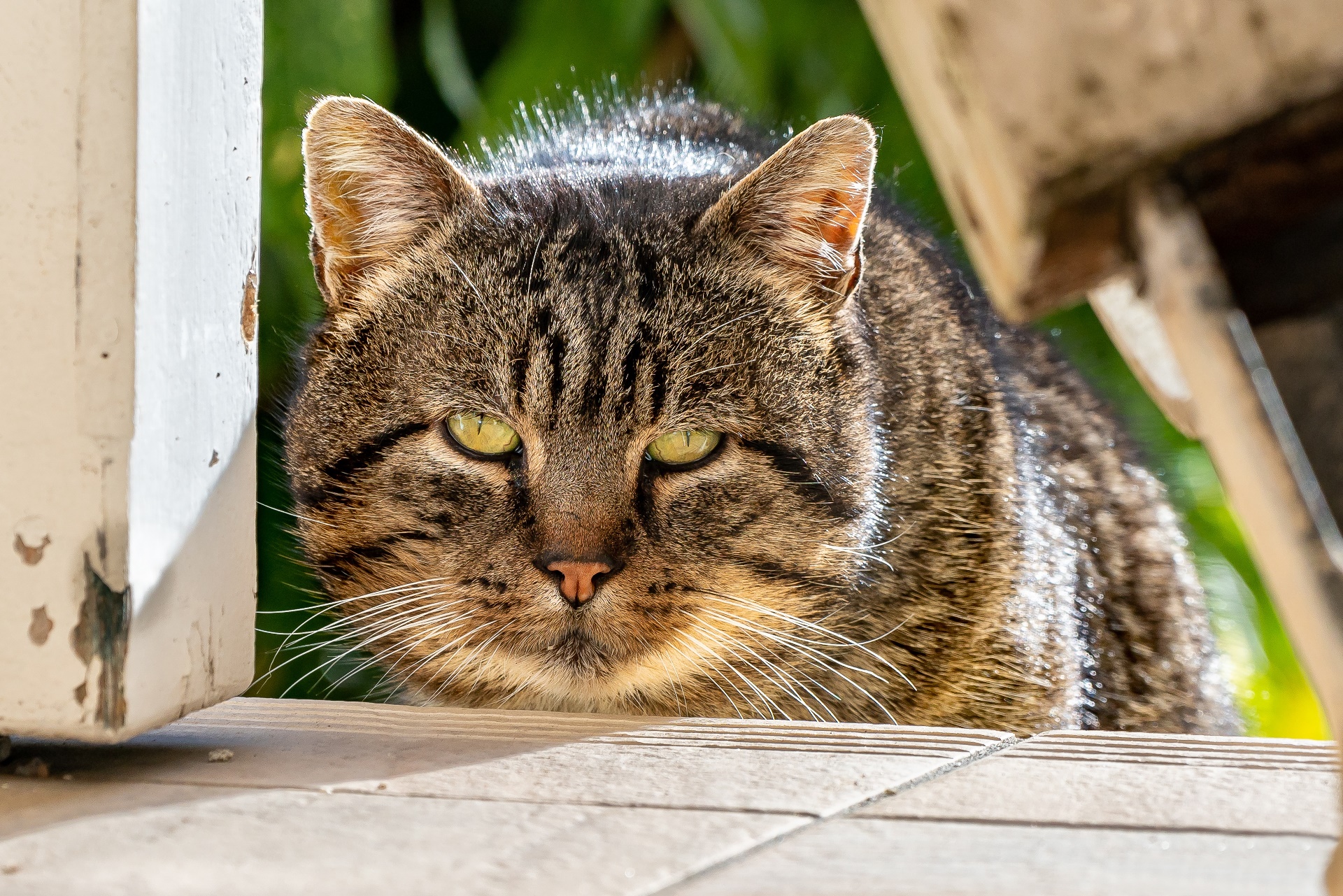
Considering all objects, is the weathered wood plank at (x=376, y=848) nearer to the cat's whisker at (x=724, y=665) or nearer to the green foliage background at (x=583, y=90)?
the cat's whisker at (x=724, y=665)

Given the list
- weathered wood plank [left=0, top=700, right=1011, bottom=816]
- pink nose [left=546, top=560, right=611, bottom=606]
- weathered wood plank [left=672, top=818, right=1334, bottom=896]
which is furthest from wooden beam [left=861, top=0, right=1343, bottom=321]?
pink nose [left=546, top=560, right=611, bottom=606]

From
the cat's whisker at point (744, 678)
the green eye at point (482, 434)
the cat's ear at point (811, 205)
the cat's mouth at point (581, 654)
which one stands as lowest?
the cat's whisker at point (744, 678)

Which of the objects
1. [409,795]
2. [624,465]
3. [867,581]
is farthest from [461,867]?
[867,581]

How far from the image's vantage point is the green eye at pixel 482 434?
1.92m

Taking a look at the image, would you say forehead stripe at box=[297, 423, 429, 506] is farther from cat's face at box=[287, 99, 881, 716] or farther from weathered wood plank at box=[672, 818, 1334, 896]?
weathered wood plank at box=[672, 818, 1334, 896]

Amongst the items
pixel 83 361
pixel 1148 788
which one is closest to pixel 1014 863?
pixel 1148 788

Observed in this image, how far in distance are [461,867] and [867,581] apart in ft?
4.02

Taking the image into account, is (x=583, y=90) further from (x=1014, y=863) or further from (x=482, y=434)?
(x=1014, y=863)

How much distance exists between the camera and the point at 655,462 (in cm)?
193

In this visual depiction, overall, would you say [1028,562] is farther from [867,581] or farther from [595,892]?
[595,892]

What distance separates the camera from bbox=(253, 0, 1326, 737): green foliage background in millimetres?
3027

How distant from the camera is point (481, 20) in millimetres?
3867

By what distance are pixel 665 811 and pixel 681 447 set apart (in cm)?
95

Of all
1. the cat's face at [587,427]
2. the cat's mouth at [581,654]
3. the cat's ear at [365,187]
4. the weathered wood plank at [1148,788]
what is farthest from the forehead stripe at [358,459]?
the weathered wood plank at [1148,788]
